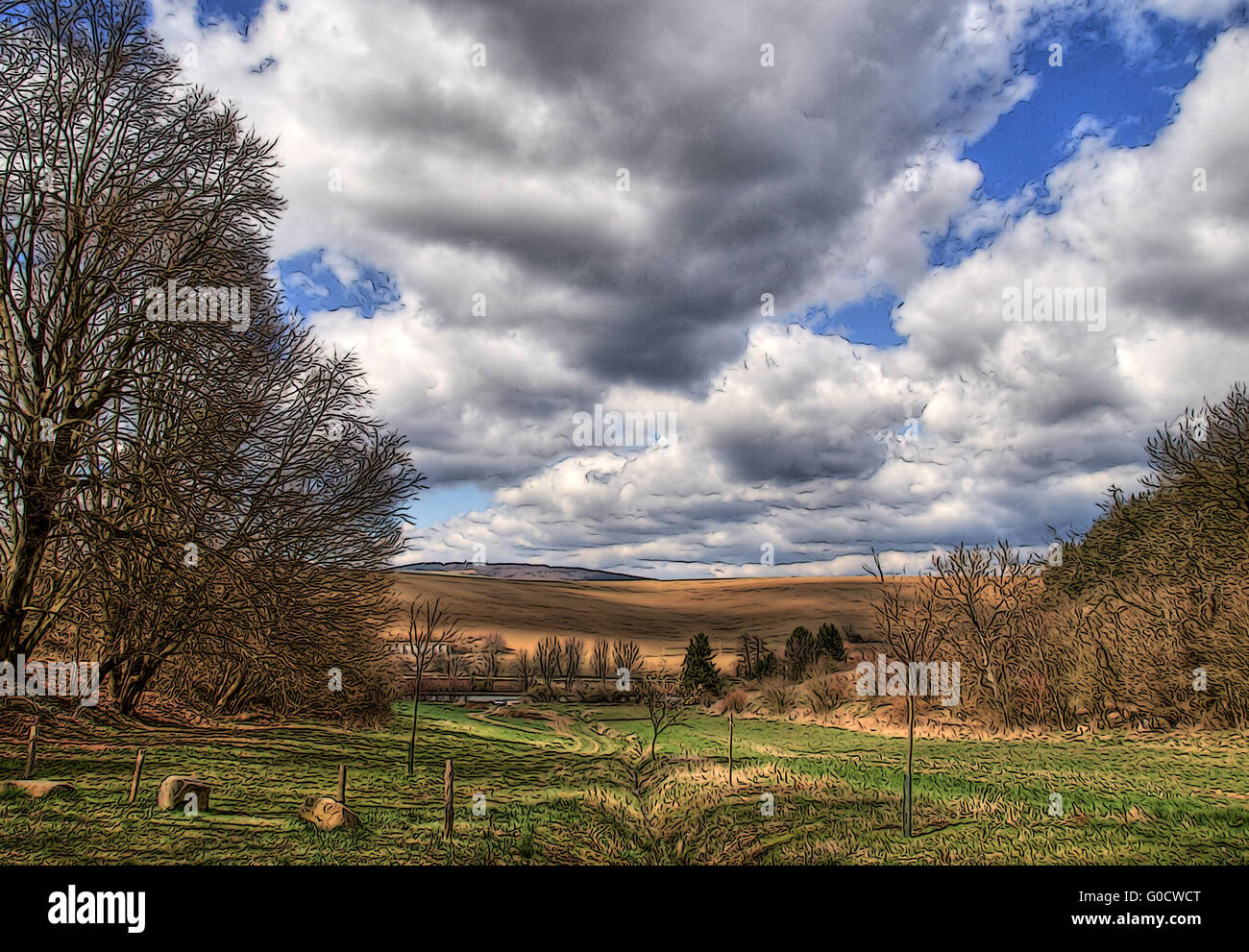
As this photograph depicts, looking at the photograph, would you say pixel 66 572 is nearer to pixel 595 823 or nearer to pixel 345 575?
pixel 345 575

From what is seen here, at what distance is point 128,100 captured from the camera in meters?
14.4

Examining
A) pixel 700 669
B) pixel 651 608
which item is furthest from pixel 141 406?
pixel 651 608

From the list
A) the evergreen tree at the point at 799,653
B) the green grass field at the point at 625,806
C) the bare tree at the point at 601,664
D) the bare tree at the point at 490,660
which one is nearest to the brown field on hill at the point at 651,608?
the bare tree at the point at 601,664

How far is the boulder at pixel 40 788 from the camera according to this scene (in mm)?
10781

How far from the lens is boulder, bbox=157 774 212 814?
10.8 meters

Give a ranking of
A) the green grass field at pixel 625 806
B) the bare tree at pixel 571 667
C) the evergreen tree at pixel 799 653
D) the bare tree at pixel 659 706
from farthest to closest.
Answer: the evergreen tree at pixel 799 653 → the bare tree at pixel 571 667 → the bare tree at pixel 659 706 → the green grass field at pixel 625 806

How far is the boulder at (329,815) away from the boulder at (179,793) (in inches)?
63.0

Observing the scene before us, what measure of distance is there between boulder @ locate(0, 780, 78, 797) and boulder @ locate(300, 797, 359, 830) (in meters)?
3.79

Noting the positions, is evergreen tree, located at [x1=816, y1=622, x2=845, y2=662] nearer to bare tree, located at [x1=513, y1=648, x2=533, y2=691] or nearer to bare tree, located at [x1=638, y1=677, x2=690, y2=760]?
bare tree, located at [x1=638, y1=677, x2=690, y2=760]

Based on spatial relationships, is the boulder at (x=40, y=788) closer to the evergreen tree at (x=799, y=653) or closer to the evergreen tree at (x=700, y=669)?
the evergreen tree at (x=700, y=669)

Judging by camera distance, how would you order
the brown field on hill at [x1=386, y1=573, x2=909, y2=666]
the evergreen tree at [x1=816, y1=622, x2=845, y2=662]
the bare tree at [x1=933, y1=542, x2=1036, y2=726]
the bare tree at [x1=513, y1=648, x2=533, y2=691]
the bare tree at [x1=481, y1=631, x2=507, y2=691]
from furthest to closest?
the brown field on hill at [x1=386, y1=573, x2=909, y2=666], the evergreen tree at [x1=816, y1=622, x2=845, y2=662], the bare tree at [x1=481, y1=631, x2=507, y2=691], the bare tree at [x1=513, y1=648, x2=533, y2=691], the bare tree at [x1=933, y1=542, x2=1036, y2=726]

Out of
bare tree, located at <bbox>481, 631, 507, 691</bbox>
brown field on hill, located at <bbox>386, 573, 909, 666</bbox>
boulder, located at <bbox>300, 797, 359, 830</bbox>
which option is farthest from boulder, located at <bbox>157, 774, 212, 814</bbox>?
brown field on hill, located at <bbox>386, 573, 909, 666</bbox>
